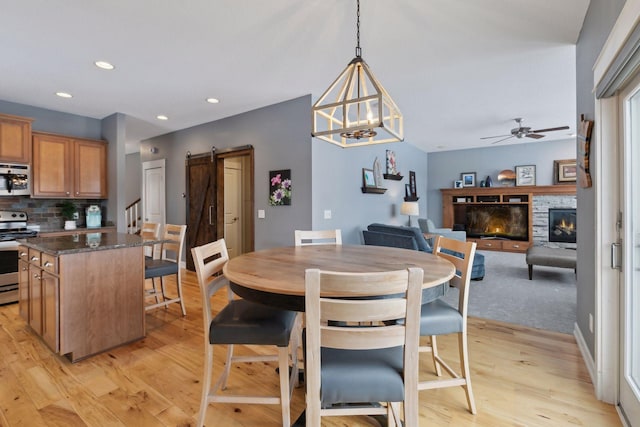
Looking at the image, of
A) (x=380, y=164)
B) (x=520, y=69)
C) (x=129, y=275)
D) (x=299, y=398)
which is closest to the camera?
(x=299, y=398)

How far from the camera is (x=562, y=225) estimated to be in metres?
6.82

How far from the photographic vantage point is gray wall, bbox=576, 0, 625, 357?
189 centimetres

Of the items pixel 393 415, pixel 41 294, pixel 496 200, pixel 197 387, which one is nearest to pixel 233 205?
pixel 41 294

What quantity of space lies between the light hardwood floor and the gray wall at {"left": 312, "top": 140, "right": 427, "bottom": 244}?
2.06 metres

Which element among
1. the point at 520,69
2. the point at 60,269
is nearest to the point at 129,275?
the point at 60,269

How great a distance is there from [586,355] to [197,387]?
8.97 ft

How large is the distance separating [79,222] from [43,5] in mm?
3474

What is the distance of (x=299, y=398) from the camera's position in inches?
74.0

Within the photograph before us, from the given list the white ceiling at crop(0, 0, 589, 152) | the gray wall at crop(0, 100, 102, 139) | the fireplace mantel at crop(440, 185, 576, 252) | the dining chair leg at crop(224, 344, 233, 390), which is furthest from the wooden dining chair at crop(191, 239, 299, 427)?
the fireplace mantel at crop(440, 185, 576, 252)

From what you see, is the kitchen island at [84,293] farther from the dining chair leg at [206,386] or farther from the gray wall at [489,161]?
the gray wall at [489,161]

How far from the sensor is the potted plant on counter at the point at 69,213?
432 centimetres

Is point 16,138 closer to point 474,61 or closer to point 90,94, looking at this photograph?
point 90,94

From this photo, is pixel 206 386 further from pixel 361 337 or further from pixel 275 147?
pixel 275 147

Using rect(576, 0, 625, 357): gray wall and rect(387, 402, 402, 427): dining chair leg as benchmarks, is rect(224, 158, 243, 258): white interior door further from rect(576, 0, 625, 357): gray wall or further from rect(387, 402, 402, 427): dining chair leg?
rect(576, 0, 625, 357): gray wall
